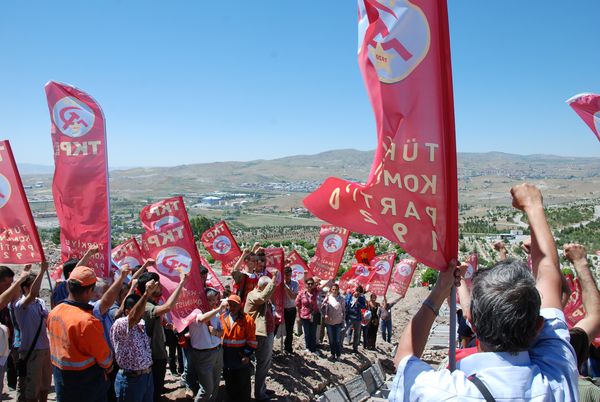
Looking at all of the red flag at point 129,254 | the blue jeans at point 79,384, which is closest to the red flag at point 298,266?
the red flag at point 129,254

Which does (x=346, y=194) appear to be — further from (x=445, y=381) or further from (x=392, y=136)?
(x=445, y=381)

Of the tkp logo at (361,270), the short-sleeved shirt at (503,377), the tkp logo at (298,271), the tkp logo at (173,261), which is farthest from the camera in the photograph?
the tkp logo at (361,270)

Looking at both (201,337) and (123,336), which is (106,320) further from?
(201,337)

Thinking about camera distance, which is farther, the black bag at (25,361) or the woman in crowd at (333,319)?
the woman in crowd at (333,319)

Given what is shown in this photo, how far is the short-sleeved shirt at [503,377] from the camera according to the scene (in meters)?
1.79

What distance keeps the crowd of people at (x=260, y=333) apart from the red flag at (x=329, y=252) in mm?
1249

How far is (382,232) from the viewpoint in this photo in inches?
121

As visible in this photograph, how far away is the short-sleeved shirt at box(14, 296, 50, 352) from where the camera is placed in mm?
5629

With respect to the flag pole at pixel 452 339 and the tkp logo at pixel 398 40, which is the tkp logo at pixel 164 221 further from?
the flag pole at pixel 452 339

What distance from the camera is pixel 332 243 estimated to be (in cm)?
1189

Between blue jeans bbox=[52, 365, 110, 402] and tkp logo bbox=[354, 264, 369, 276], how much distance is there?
1127cm

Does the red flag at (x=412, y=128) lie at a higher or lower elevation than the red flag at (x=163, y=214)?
higher

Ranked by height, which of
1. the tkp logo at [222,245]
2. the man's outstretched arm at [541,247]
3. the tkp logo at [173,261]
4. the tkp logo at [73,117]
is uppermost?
the tkp logo at [73,117]

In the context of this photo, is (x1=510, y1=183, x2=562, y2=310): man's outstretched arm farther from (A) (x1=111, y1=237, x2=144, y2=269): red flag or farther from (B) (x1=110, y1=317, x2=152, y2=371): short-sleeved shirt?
(A) (x1=111, y1=237, x2=144, y2=269): red flag
